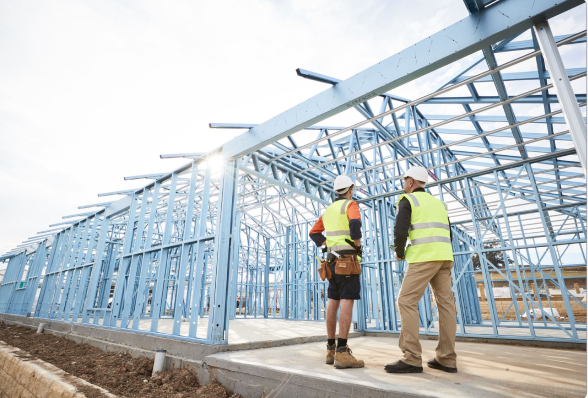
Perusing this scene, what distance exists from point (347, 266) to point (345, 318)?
1.83ft

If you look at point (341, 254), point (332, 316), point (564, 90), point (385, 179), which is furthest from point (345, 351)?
point (385, 179)

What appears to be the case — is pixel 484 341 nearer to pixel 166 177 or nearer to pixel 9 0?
pixel 166 177

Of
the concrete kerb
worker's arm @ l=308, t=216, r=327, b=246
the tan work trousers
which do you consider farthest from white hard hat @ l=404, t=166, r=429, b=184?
the concrete kerb

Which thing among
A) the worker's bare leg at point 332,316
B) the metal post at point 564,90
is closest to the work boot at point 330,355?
the worker's bare leg at point 332,316

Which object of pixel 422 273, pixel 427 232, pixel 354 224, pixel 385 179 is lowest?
pixel 422 273

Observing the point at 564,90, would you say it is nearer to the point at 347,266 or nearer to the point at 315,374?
the point at 347,266

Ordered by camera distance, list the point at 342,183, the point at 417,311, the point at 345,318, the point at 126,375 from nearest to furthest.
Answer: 1. the point at 417,311
2. the point at 345,318
3. the point at 342,183
4. the point at 126,375

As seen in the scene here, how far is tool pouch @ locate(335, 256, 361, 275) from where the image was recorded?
3.38 meters

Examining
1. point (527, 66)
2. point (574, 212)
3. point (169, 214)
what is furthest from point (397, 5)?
point (574, 212)

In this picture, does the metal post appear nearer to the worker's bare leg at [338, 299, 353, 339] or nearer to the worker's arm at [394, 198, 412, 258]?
the worker's arm at [394, 198, 412, 258]

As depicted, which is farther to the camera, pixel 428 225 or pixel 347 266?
pixel 347 266

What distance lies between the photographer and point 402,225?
3.09m

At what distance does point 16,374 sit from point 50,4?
5.88 meters

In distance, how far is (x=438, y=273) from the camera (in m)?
3.15
